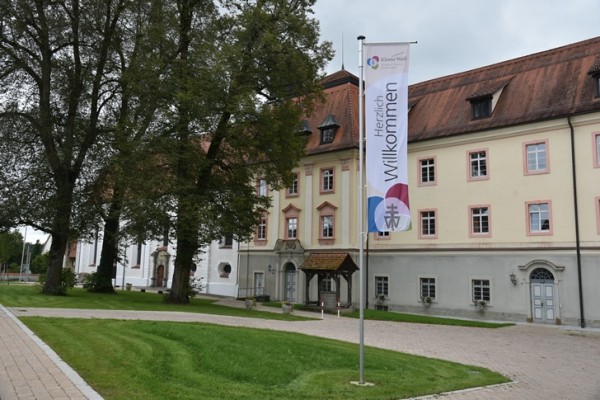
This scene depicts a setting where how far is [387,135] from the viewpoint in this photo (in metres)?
9.91

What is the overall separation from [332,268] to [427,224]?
592 centimetres

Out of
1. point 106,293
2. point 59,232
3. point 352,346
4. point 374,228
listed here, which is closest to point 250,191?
point 59,232

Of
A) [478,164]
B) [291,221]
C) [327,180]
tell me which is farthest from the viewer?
[291,221]

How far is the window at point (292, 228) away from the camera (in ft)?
115

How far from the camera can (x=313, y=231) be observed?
3378 centimetres

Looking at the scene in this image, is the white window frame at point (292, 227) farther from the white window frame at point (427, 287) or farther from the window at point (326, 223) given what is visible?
the white window frame at point (427, 287)

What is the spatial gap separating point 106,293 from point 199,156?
1227 centimetres

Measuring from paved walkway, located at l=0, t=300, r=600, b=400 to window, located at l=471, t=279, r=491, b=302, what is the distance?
2.79m

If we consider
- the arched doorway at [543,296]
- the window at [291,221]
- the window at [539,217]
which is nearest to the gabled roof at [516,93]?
the window at [539,217]

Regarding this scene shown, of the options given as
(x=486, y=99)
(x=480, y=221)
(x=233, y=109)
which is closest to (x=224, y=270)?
(x=233, y=109)

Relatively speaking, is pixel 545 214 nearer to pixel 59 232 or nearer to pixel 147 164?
pixel 147 164

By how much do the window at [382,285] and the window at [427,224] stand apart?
138 inches

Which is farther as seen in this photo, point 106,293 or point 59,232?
point 106,293

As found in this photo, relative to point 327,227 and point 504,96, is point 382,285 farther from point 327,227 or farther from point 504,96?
point 504,96
